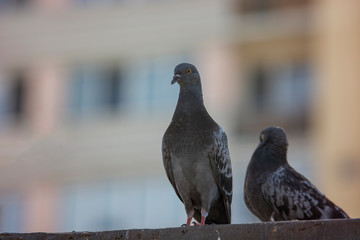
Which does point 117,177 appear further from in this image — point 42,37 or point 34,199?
point 42,37

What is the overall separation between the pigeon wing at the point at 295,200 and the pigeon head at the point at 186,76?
1.46m

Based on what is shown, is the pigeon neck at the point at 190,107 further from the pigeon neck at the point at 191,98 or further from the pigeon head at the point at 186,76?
the pigeon head at the point at 186,76

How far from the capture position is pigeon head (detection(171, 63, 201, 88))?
33.2 feet

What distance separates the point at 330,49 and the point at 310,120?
7.86 feet

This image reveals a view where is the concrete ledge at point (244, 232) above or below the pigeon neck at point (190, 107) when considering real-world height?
below

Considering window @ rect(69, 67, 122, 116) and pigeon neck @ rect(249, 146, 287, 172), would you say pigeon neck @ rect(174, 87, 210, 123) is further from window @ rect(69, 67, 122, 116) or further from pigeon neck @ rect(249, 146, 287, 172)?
window @ rect(69, 67, 122, 116)

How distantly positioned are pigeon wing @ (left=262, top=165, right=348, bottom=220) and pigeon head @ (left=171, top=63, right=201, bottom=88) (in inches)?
57.4

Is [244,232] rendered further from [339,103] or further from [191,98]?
[339,103]

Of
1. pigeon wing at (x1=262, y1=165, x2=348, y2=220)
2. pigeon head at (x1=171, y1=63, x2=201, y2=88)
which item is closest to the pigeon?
pigeon wing at (x1=262, y1=165, x2=348, y2=220)

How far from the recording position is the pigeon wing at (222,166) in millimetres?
9820

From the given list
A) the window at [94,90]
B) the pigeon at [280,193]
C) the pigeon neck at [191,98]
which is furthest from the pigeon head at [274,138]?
the window at [94,90]

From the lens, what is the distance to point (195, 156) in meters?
9.79

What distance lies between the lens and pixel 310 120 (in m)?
28.2

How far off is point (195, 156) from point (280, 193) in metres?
1.10
